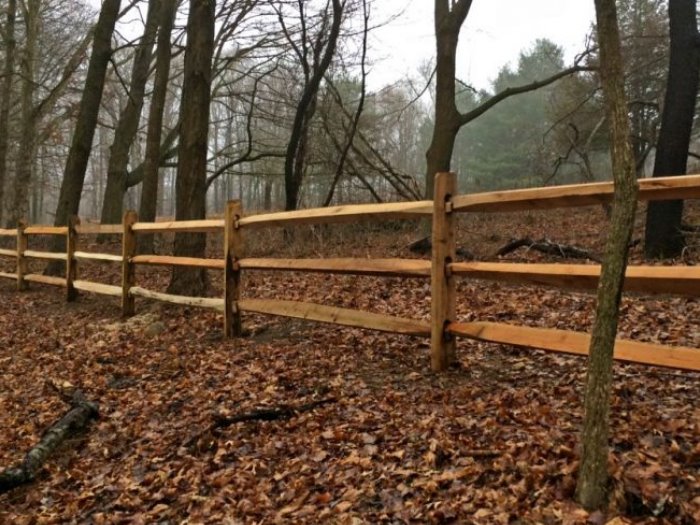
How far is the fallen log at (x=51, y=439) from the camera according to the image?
12.5 ft

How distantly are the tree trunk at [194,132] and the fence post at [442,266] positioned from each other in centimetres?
419

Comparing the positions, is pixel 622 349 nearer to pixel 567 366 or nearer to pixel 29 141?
pixel 567 366

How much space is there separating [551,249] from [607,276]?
22.6 ft

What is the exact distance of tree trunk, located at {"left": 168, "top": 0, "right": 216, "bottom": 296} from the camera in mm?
7562

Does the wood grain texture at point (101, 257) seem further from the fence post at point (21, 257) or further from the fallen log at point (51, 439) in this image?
the fallen log at point (51, 439)

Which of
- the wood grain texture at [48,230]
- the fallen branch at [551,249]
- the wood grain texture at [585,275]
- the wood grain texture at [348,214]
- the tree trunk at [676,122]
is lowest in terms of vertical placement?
the wood grain texture at [585,275]

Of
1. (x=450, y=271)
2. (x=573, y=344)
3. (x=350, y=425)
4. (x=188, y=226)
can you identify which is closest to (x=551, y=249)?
(x=450, y=271)

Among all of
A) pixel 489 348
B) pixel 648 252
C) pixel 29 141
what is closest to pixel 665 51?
pixel 648 252

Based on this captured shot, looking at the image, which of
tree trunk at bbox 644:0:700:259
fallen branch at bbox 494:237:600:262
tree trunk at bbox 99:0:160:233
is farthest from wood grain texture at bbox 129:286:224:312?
tree trunk at bbox 99:0:160:233

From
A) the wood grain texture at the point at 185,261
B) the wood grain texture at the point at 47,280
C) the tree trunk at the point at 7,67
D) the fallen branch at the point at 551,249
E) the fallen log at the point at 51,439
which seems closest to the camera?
the fallen log at the point at 51,439

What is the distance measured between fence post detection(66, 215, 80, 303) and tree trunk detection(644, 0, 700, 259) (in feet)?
29.6

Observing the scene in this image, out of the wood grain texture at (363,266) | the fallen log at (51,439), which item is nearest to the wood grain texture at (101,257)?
the fallen log at (51,439)

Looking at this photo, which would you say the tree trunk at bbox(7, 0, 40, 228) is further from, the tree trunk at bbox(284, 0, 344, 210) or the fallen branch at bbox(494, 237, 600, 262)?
the fallen branch at bbox(494, 237, 600, 262)

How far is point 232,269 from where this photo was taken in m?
6.11
